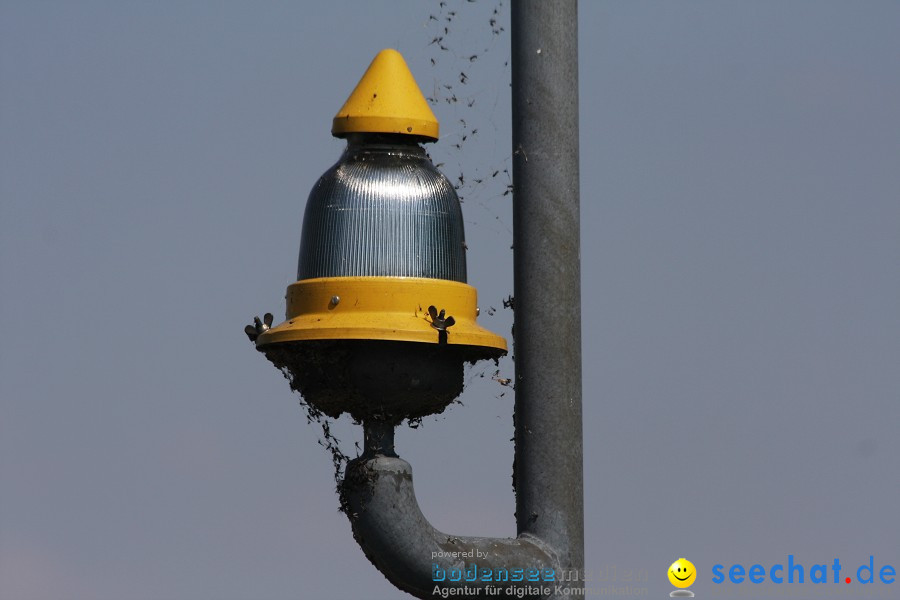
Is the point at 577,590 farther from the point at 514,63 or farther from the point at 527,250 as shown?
the point at 514,63

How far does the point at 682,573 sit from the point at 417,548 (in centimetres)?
219

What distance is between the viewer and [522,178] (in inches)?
472

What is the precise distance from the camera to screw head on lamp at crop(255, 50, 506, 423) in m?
11.6

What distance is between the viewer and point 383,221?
11.8 metres

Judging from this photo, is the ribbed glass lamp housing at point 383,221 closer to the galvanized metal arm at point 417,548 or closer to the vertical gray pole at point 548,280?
the vertical gray pole at point 548,280

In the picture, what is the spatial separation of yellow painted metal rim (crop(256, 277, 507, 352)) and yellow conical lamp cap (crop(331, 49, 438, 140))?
1.00 metres

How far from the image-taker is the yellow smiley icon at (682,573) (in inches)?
505

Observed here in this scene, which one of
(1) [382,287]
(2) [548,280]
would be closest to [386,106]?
(1) [382,287]

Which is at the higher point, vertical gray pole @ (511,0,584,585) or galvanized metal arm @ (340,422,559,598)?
vertical gray pole @ (511,0,584,585)

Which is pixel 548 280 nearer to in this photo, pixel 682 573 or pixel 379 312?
pixel 379 312

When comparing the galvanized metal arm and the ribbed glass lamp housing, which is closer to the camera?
the galvanized metal arm

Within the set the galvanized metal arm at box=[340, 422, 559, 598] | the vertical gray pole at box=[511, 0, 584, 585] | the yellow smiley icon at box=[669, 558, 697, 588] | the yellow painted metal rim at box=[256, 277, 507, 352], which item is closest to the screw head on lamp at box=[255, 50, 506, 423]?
the yellow painted metal rim at box=[256, 277, 507, 352]

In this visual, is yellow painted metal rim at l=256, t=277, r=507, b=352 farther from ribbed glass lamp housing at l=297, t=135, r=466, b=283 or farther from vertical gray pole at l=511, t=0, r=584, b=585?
vertical gray pole at l=511, t=0, r=584, b=585

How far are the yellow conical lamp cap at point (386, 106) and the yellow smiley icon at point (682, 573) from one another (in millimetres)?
3243
